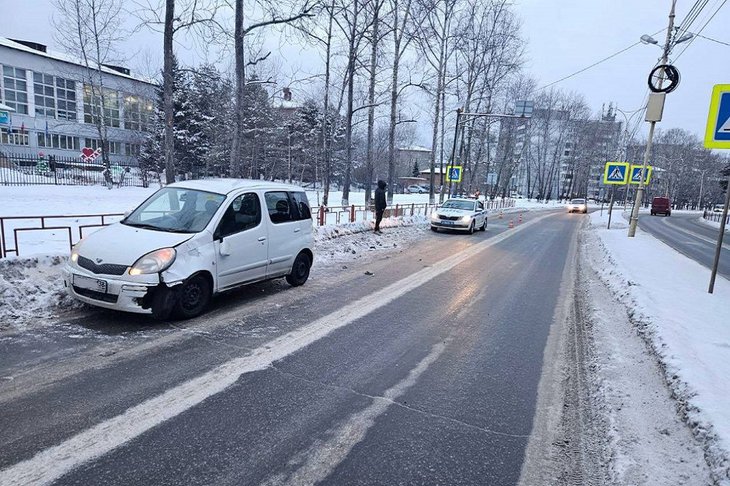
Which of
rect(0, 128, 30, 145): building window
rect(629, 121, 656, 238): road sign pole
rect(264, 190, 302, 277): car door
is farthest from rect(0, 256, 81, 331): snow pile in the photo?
rect(0, 128, 30, 145): building window

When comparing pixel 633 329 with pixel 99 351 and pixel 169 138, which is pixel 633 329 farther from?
pixel 169 138

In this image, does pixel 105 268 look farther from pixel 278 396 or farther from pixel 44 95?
pixel 44 95

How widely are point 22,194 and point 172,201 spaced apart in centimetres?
2237

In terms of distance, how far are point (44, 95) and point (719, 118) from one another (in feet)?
204

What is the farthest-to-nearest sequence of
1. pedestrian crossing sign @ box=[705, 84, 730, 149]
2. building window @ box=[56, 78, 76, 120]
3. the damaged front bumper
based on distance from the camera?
building window @ box=[56, 78, 76, 120], pedestrian crossing sign @ box=[705, 84, 730, 149], the damaged front bumper

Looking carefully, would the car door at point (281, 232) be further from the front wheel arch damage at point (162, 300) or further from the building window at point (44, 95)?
the building window at point (44, 95)

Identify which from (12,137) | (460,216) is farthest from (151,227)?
(12,137)

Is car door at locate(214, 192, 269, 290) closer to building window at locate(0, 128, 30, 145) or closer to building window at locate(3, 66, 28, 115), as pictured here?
building window at locate(0, 128, 30, 145)

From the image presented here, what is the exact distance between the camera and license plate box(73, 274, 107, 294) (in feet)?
17.3

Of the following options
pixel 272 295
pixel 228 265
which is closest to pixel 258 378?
pixel 228 265

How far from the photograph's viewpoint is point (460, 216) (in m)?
19.0

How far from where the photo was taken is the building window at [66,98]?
167 ft

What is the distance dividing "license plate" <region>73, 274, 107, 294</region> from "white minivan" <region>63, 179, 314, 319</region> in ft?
0.04

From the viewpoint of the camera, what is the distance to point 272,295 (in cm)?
732
